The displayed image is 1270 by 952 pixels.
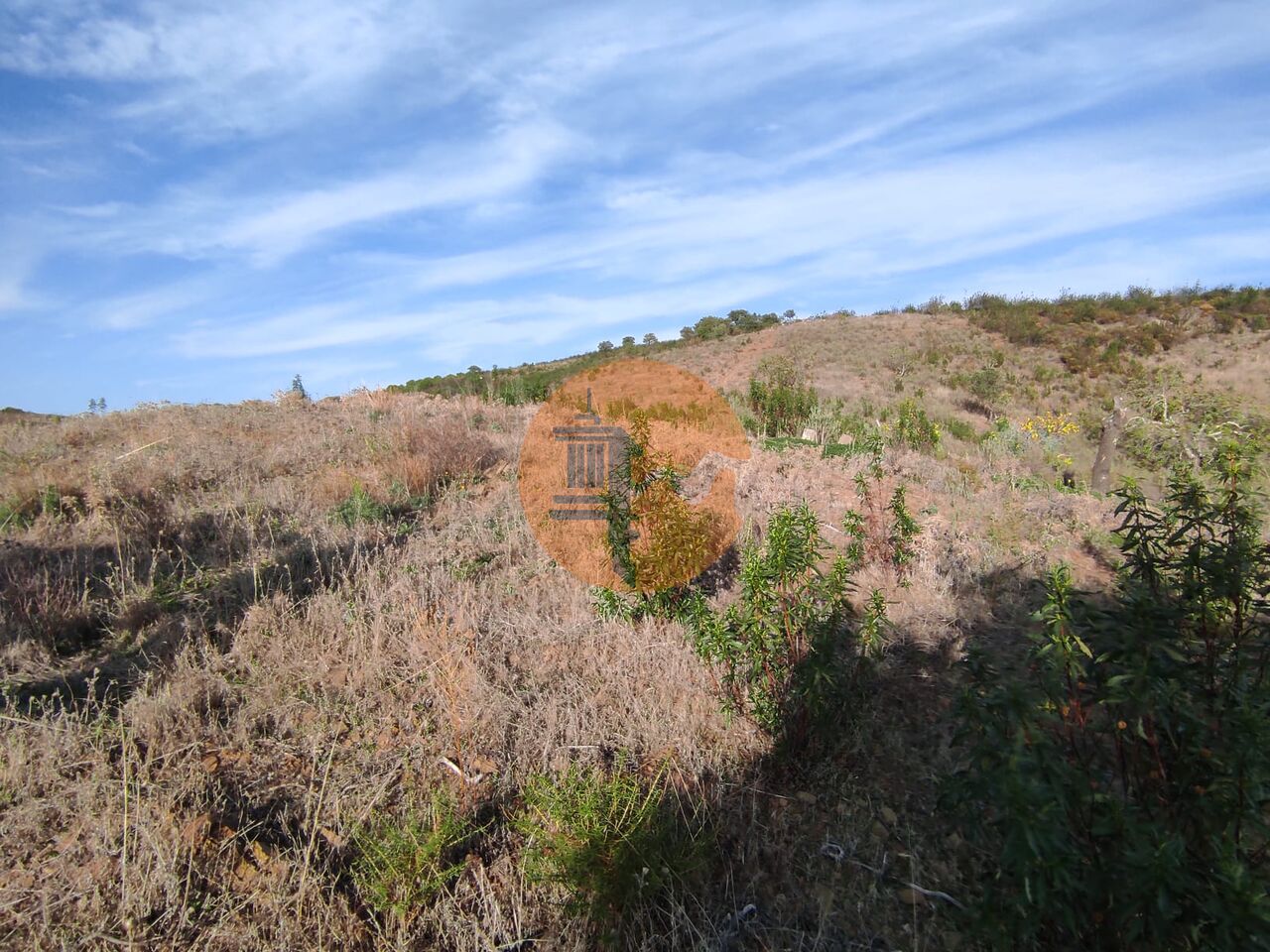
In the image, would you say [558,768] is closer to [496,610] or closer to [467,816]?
[467,816]

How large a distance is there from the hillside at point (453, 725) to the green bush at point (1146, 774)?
0.44 ft

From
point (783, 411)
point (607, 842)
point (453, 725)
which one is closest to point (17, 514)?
point (453, 725)

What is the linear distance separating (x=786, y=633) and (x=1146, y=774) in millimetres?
1291

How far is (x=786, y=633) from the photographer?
2.83 m

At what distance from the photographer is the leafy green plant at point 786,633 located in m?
2.72

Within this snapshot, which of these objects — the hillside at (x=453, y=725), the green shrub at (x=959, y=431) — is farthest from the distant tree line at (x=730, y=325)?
the hillside at (x=453, y=725)

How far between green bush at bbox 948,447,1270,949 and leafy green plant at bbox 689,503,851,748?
2.93ft

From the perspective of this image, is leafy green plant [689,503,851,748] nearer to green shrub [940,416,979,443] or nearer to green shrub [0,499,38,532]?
green shrub [0,499,38,532]

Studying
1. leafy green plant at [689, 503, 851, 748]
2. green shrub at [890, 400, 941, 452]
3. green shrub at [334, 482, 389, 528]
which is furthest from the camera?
green shrub at [890, 400, 941, 452]

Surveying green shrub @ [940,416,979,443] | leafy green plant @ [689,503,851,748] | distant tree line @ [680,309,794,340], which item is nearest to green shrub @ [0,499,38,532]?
leafy green plant @ [689,503,851,748]

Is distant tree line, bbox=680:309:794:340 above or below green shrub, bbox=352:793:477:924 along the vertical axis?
above

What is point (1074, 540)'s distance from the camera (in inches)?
201

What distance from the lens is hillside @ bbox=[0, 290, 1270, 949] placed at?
2.13m

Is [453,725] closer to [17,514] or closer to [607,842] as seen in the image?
[607,842]
